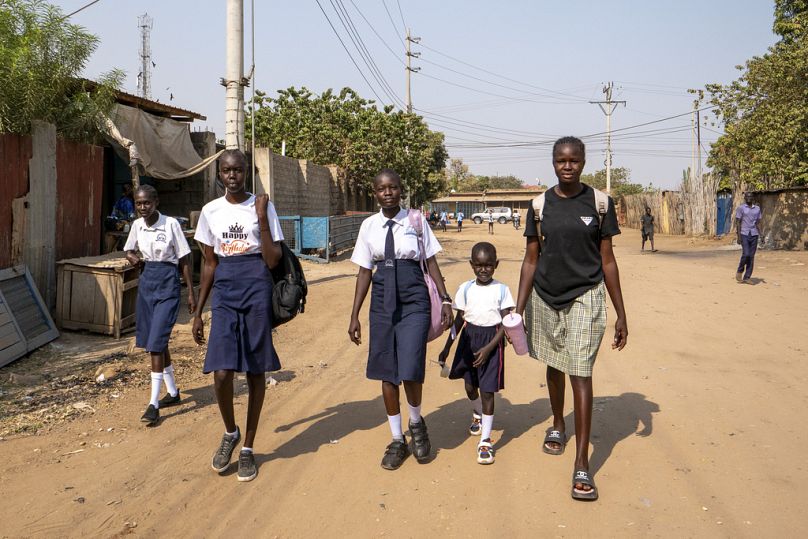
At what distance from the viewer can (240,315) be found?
12.7ft

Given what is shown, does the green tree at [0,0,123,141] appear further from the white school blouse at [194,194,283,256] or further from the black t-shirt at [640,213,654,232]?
the black t-shirt at [640,213,654,232]

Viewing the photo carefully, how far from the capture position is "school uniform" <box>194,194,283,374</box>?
3.83 metres

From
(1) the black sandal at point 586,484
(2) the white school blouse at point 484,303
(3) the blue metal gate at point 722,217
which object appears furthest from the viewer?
(3) the blue metal gate at point 722,217

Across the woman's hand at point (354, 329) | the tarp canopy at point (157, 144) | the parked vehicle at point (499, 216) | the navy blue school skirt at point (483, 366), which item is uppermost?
the parked vehicle at point (499, 216)

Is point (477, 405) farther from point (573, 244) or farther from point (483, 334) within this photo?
point (573, 244)

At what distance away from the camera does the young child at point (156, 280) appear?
4.97 metres

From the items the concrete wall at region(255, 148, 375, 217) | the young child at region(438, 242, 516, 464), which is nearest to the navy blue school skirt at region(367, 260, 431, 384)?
the young child at region(438, 242, 516, 464)

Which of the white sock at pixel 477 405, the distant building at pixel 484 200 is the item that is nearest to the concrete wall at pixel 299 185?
the white sock at pixel 477 405

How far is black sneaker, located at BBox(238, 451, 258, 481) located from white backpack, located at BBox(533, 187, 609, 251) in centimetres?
213

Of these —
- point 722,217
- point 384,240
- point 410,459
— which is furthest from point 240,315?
point 722,217

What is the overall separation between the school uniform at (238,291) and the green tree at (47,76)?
202 inches

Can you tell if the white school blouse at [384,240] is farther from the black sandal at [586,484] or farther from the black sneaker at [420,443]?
the black sandal at [586,484]

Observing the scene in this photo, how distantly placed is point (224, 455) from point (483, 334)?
1773mm

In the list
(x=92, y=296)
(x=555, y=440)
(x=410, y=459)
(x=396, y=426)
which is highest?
(x=92, y=296)
